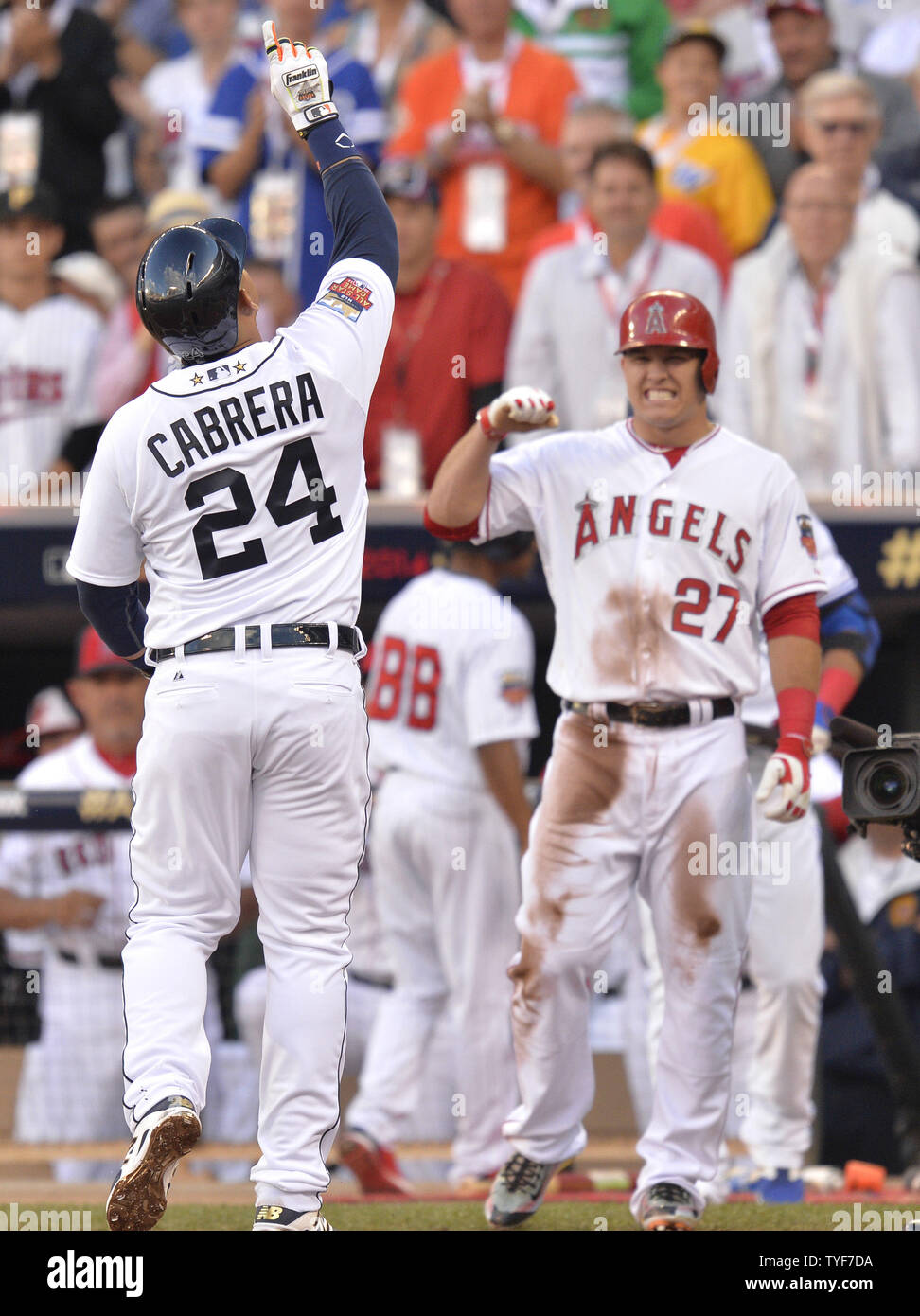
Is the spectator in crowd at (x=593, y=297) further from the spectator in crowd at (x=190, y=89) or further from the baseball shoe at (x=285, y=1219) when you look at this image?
the baseball shoe at (x=285, y=1219)

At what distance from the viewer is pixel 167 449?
399 centimetres

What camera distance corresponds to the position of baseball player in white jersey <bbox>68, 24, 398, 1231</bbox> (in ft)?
12.8

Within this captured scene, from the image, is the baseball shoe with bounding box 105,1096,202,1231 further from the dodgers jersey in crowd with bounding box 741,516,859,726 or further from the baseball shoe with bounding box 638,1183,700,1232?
the dodgers jersey in crowd with bounding box 741,516,859,726

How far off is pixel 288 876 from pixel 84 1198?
6.33 ft

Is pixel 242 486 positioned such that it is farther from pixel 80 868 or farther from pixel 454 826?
pixel 80 868

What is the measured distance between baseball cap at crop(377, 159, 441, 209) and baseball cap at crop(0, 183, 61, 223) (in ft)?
5.86

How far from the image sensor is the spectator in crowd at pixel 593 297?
7.83 metres

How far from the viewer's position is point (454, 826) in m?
6.37

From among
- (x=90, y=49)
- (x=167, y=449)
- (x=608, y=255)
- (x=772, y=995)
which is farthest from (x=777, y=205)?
(x=167, y=449)

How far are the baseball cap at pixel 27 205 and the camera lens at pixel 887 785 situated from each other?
19.7 feet

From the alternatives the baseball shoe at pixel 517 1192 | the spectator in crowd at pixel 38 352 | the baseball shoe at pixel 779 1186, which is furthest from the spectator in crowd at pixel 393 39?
the baseball shoe at pixel 517 1192

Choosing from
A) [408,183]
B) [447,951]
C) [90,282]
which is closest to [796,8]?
[408,183]

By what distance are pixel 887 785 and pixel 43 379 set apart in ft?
18.0

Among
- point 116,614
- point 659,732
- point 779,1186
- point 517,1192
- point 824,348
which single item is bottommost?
point 779,1186
